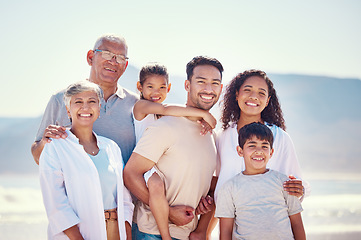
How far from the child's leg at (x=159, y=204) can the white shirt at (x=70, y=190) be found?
50cm

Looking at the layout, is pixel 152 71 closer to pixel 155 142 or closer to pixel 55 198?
pixel 155 142

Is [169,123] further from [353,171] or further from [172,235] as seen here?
[353,171]

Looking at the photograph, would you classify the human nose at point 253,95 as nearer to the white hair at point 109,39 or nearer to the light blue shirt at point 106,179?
the light blue shirt at point 106,179

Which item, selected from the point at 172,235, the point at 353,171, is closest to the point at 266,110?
the point at 172,235

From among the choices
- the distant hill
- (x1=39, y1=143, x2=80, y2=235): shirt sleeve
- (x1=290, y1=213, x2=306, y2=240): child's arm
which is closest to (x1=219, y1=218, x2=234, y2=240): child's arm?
(x1=290, y1=213, x2=306, y2=240): child's arm

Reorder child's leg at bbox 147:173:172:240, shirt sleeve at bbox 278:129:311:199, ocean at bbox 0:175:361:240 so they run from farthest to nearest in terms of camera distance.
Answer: ocean at bbox 0:175:361:240 < shirt sleeve at bbox 278:129:311:199 < child's leg at bbox 147:173:172:240

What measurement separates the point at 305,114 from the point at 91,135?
2117 centimetres

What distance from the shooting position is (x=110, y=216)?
315 cm

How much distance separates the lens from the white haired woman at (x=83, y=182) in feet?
9.55

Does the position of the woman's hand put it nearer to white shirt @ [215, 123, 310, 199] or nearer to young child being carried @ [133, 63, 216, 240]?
young child being carried @ [133, 63, 216, 240]

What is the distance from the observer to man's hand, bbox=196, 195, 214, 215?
348 centimetres

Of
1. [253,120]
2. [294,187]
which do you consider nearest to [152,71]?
[253,120]

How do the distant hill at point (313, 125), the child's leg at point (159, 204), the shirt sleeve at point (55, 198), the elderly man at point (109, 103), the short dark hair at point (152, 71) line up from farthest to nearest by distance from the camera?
the distant hill at point (313, 125), the short dark hair at point (152, 71), the elderly man at point (109, 103), the child's leg at point (159, 204), the shirt sleeve at point (55, 198)

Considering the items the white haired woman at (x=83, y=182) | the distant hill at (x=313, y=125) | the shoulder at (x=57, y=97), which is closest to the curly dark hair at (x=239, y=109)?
the white haired woman at (x=83, y=182)
